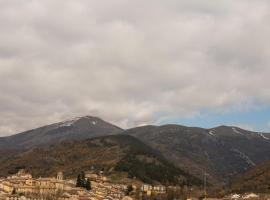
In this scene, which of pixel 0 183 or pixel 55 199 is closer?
pixel 55 199

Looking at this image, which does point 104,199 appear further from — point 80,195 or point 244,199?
point 244,199

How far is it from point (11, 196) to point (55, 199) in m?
15.7

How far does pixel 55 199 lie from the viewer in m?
183

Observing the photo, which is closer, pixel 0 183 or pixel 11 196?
pixel 11 196

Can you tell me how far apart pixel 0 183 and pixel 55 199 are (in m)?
29.8

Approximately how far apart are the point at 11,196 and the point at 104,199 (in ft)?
124

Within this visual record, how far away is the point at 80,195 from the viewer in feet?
636

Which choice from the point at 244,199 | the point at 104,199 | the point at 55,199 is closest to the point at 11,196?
the point at 55,199

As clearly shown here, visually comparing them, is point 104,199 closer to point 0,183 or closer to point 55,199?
point 55,199

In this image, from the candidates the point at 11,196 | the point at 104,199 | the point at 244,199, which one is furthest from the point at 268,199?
the point at 11,196

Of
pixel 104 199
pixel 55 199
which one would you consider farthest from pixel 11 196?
pixel 104 199

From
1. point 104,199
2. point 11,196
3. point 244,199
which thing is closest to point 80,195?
point 104,199

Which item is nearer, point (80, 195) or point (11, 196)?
point (11, 196)

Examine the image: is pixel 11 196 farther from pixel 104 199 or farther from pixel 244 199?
pixel 244 199
